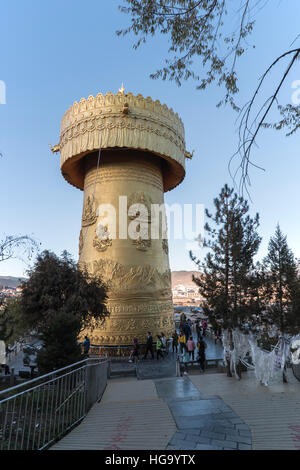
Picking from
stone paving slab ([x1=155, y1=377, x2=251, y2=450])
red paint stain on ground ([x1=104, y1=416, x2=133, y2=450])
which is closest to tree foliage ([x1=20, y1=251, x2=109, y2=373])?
red paint stain on ground ([x1=104, y1=416, x2=133, y2=450])

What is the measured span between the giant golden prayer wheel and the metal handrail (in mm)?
7337

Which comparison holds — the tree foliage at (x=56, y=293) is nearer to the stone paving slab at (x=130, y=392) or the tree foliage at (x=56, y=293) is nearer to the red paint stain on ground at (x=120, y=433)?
the stone paving slab at (x=130, y=392)

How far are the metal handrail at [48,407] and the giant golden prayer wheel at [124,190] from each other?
7337 mm

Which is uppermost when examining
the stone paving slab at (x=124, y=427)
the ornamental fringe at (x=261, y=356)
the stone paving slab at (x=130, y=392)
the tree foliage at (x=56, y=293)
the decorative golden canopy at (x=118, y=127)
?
the decorative golden canopy at (x=118, y=127)

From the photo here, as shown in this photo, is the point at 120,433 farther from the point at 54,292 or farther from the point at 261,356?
the point at 54,292

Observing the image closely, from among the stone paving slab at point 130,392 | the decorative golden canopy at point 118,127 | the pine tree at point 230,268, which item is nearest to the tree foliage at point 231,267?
the pine tree at point 230,268

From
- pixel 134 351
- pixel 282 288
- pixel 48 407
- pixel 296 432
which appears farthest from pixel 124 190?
pixel 296 432

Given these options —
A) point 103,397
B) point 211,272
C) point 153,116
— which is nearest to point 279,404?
point 103,397

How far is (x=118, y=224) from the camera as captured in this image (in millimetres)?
14680

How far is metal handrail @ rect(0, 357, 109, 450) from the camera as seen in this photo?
3.67m

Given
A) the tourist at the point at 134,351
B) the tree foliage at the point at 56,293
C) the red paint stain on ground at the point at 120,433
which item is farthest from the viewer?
the tourist at the point at 134,351

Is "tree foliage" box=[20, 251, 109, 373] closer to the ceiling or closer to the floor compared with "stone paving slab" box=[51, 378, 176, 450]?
closer to the ceiling

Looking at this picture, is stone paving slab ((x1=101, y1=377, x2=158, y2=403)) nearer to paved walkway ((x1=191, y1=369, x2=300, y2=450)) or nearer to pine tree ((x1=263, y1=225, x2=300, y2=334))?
paved walkway ((x1=191, y1=369, x2=300, y2=450))

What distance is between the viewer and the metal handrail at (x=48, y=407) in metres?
3.67
